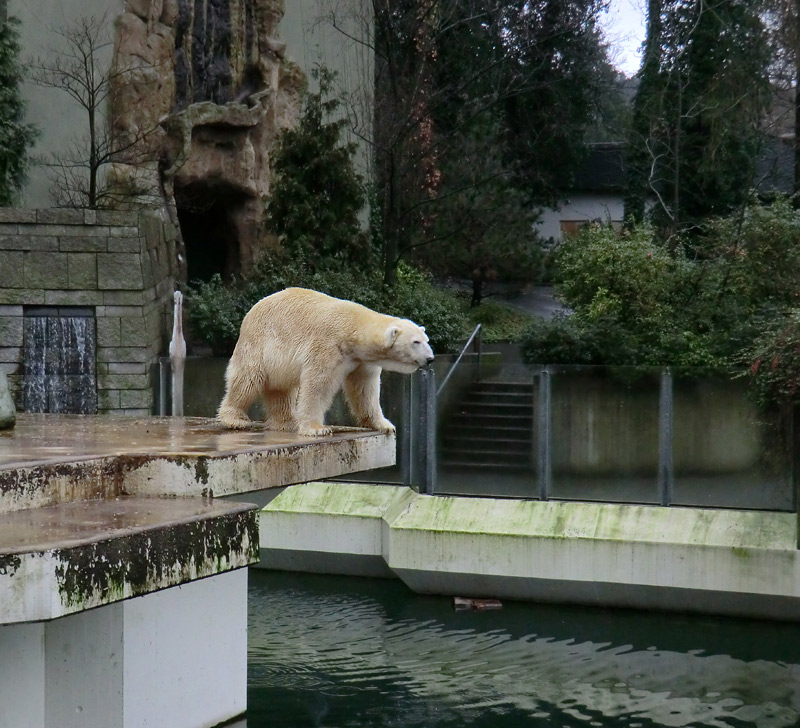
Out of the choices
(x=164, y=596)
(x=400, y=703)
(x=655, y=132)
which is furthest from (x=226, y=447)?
(x=655, y=132)

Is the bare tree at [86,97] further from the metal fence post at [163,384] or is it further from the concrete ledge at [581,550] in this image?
the concrete ledge at [581,550]

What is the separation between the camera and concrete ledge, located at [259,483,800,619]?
11.0 meters

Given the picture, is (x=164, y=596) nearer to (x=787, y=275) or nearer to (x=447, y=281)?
(x=787, y=275)

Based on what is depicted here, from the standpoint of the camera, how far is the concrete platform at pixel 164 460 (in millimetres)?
5516

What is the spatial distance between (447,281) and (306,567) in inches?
466

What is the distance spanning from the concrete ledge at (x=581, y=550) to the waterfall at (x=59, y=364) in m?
3.31

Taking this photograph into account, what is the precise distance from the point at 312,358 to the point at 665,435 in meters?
5.94

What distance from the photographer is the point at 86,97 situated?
18.5 meters

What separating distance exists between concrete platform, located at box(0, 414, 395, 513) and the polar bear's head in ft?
1.63

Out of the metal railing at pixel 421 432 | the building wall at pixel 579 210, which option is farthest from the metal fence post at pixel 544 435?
the building wall at pixel 579 210

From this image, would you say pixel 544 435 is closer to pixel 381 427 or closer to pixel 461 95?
pixel 381 427

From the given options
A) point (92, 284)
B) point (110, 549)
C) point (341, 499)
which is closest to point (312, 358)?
point (110, 549)

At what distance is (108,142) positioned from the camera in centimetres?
1827

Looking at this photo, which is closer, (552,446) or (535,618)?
(535,618)
